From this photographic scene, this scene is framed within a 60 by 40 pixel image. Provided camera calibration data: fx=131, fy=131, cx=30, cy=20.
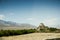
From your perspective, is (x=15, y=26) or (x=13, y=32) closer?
(x=13, y=32)

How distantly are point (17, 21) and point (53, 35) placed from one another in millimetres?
1693

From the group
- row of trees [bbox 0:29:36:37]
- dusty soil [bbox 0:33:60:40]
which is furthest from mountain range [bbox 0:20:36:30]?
dusty soil [bbox 0:33:60:40]

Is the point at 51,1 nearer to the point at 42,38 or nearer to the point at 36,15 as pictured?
the point at 36,15

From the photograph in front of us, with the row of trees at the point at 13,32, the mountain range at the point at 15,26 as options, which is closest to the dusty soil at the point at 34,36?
the row of trees at the point at 13,32

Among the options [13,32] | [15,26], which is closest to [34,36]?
[13,32]

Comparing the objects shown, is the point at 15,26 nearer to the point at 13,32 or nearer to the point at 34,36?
the point at 13,32

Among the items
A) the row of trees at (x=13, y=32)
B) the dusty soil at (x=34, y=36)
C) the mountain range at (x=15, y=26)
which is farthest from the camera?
the mountain range at (x=15, y=26)

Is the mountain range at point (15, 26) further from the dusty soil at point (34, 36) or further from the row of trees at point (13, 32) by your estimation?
the dusty soil at point (34, 36)

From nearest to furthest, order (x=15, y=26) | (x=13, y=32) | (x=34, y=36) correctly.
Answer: (x=34, y=36), (x=13, y=32), (x=15, y=26)

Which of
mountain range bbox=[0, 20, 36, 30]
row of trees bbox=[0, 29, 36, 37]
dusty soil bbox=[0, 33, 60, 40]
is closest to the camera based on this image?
dusty soil bbox=[0, 33, 60, 40]

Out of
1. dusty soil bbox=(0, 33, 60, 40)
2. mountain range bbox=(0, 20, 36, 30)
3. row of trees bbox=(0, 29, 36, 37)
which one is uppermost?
mountain range bbox=(0, 20, 36, 30)

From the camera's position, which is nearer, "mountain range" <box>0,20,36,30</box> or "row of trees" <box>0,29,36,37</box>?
"row of trees" <box>0,29,36,37</box>

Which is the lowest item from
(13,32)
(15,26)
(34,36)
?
(34,36)

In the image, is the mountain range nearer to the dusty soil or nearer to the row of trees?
the row of trees
